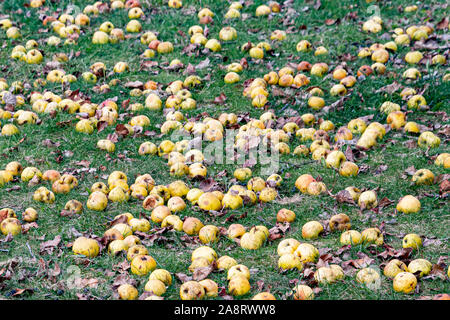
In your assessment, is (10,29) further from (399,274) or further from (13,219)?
(399,274)

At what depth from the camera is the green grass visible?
176 inches

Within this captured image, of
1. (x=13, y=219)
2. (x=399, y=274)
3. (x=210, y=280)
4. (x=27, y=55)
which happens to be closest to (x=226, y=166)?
(x=210, y=280)

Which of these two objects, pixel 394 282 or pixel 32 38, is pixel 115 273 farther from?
pixel 32 38

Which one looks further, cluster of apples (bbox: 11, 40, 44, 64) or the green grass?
cluster of apples (bbox: 11, 40, 44, 64)

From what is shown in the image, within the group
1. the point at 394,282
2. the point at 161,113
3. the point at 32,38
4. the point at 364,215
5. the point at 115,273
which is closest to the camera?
the point at 394,282

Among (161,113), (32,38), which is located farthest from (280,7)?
(32,38)

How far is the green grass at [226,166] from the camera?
4465mm

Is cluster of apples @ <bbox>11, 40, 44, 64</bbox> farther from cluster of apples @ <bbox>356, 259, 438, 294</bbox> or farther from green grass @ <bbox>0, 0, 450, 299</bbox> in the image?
cluster of apples @ <bbox>356, 259, 438, 294</bbox>

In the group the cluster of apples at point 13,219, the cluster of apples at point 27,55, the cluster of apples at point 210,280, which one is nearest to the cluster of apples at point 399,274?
the cluster of apples at point 210,280

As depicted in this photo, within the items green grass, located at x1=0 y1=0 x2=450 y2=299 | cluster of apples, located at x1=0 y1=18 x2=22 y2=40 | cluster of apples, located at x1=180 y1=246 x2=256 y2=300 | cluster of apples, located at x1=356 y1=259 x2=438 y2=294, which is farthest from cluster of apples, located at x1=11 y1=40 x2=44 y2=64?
cluster of apples, located at x1=356 y1=259 x2=438 y2=294

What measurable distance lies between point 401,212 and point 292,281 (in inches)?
55.2

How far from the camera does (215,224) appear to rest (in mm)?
5113

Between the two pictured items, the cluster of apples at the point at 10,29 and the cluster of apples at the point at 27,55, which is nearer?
the cluster of apples at the point at 27,55

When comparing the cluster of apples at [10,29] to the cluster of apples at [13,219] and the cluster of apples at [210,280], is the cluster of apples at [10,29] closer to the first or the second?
the cluster of apples at [13,219]
